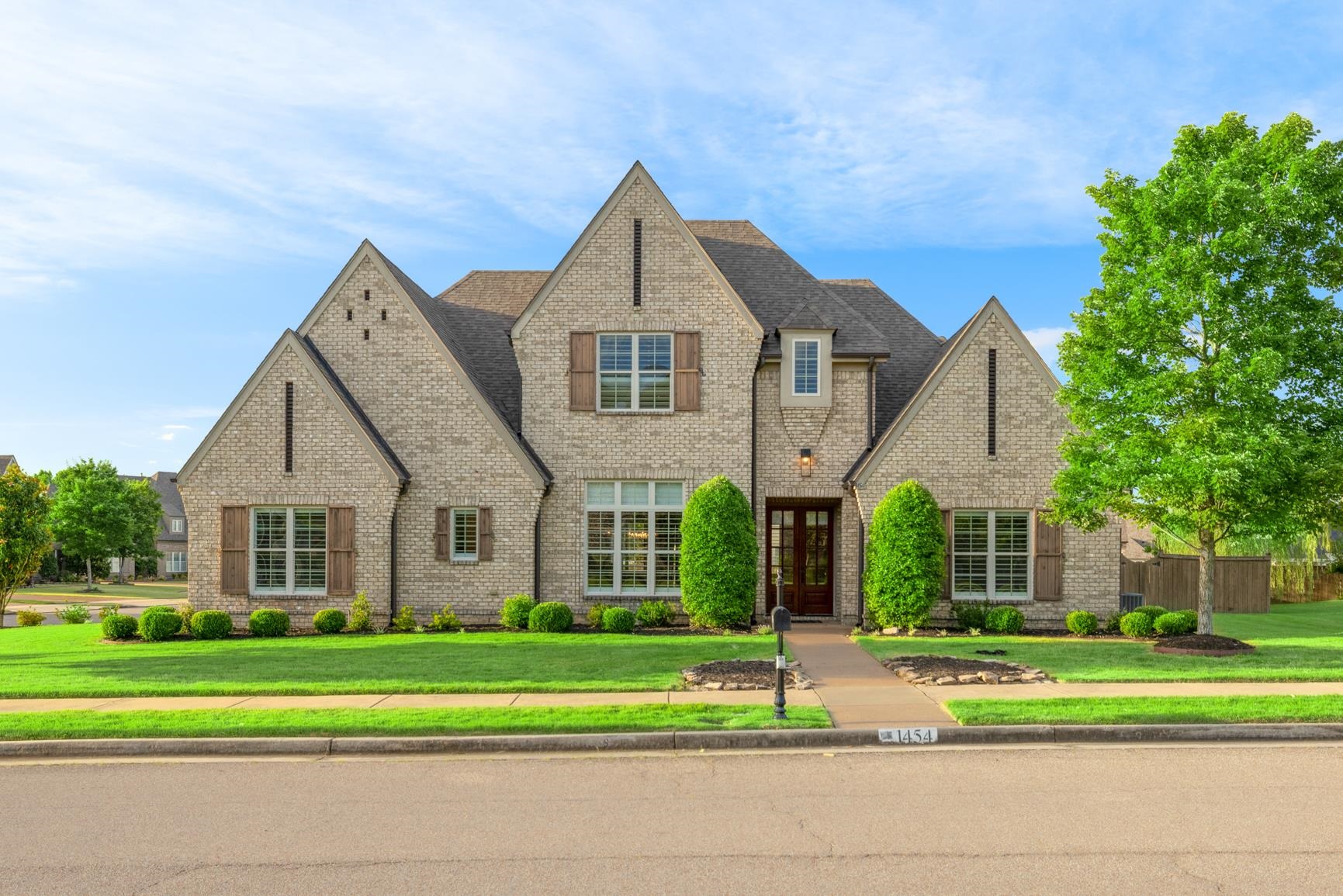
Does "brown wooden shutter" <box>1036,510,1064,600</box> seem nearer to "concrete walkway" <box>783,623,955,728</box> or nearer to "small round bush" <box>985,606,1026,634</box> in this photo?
"small round bush" <box>985,606,1026,634</box>

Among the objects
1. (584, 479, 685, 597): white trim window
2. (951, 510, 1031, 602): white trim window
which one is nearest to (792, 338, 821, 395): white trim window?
(584, 479, 685, 597): white trim window

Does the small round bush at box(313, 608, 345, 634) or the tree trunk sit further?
the small round bush at box(313, 608, 345, 634)

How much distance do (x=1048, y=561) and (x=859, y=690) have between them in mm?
9167

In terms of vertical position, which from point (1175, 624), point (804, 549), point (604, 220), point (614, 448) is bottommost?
point (1175, 624)

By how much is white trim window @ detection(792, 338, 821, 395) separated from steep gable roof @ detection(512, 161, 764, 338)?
108 centimetres

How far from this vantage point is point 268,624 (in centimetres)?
1862

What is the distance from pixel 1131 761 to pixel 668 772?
4.48 metres

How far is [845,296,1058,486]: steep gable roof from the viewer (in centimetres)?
1954

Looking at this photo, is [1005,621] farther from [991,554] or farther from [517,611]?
[517,611]

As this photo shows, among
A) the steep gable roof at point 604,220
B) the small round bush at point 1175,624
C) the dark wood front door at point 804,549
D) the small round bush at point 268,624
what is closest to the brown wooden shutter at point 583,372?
the steep gable roof at point 604,220

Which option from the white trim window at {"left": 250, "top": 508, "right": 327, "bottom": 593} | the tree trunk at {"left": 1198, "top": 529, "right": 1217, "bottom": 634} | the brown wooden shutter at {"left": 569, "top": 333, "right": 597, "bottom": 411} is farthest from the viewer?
the brown wooden shutter at {"left": 569, "top": 333, "right": 597, "bottom": 411}

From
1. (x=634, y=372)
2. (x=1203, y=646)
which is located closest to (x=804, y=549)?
(x=634, y=372)

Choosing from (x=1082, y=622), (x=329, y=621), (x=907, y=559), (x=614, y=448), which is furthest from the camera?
(x=614, y=448)

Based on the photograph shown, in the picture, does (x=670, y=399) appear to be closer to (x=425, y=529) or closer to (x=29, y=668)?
(x=425, y=529)
